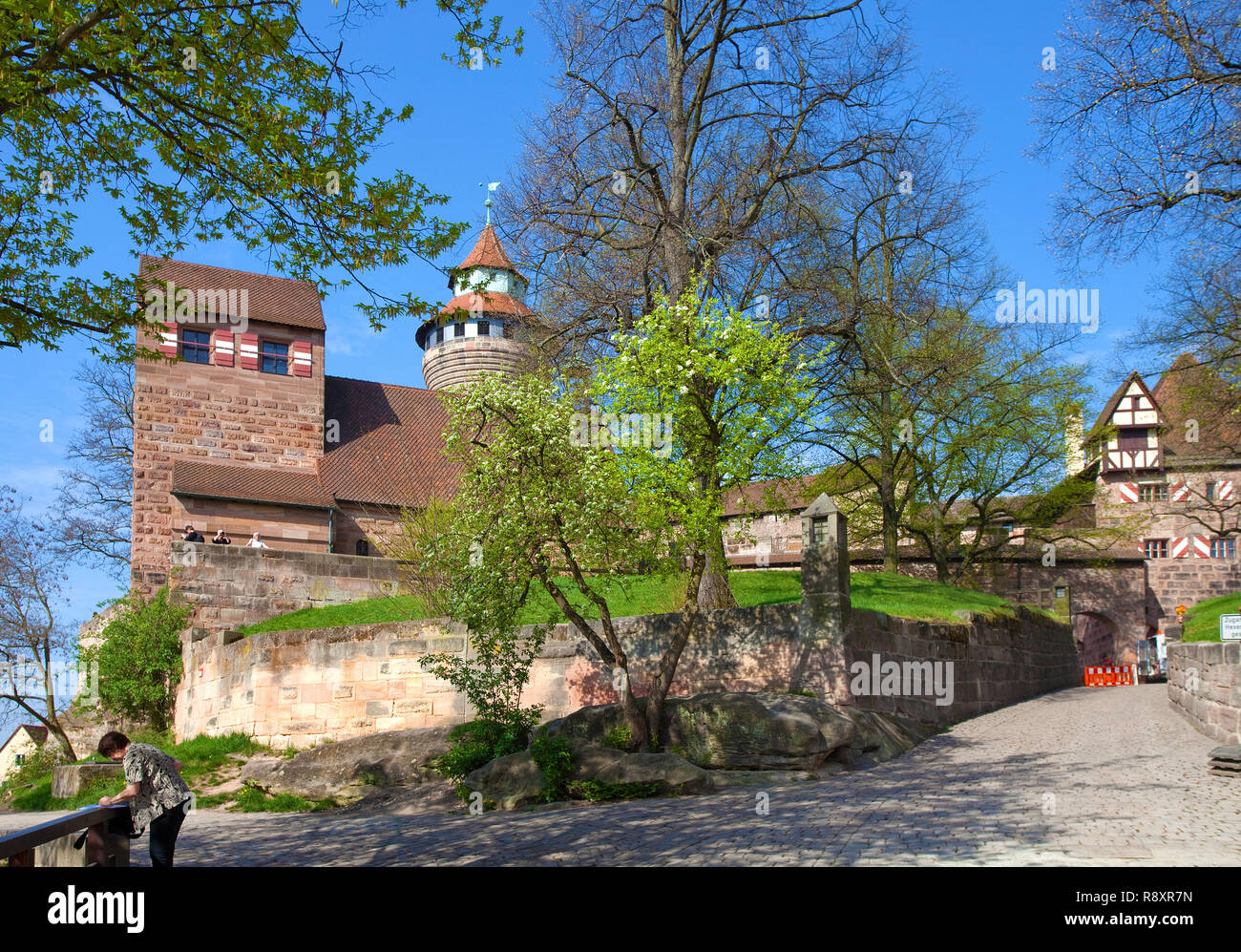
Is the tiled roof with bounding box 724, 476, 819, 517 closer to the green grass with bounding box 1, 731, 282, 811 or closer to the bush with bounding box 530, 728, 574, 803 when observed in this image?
the bush with bounding box 530, 728, 574, 803

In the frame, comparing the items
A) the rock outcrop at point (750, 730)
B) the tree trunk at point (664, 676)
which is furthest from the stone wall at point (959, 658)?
the tree trunk at point (664, 676)

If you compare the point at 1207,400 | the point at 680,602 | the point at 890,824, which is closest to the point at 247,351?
the point at 680,602

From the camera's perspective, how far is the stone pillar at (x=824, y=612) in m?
12.8

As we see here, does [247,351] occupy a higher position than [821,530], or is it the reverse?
[247,351]

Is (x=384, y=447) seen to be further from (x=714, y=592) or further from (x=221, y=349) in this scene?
(x=714, y=592)

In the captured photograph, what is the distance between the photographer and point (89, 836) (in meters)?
6.28

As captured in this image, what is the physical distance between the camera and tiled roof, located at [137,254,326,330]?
100 ft

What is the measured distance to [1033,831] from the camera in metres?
7.47

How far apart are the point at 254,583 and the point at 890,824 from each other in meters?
17.4

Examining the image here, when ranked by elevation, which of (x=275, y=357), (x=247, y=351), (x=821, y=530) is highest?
(x=247, y=351)

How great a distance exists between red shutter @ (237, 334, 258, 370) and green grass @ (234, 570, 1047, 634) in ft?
36.5

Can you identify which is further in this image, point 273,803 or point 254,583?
point 254,583
